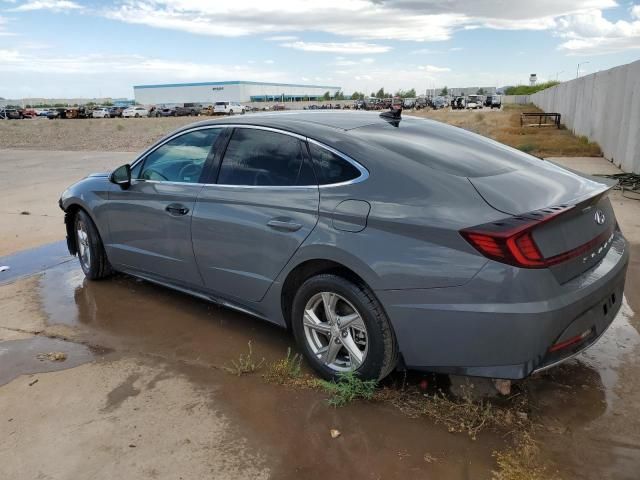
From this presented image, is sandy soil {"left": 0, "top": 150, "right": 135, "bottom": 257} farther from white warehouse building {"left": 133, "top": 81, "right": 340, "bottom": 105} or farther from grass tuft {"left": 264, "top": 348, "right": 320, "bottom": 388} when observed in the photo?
white warehouse building {"left": 133, "top": 81, "right": 340, "bottom": 105}

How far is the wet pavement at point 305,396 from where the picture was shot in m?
2.72

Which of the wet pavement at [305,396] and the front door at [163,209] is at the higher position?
the front door at [163,209]

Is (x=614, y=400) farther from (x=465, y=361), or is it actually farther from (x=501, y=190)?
(x=501, y=190)

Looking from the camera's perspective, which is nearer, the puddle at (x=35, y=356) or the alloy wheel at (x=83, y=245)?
the puddle at (x=35, y=356)

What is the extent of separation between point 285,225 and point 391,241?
78cm

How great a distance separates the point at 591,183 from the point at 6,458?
11.9 ft

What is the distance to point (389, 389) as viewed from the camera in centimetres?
333

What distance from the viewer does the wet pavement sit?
8.91 ft

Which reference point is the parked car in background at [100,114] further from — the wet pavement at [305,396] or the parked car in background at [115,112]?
the wet pavement at [305,396]

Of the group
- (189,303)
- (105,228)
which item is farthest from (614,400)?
(105,228)

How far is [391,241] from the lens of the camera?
2918mm

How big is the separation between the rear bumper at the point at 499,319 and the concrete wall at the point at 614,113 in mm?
9130

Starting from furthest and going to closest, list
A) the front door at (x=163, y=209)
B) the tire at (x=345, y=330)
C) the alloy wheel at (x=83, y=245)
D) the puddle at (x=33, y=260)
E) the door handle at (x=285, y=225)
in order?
the puddle at (x=33, y=260)
the alloy wheel at (x=83, y=245)
the front door at (x=163, y=209)
the door handle at (x=285, y=225)
the tire at (x=345, y=330)

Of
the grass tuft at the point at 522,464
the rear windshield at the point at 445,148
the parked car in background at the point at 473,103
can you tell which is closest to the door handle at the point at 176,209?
the rear windshield at the point at 445,148
